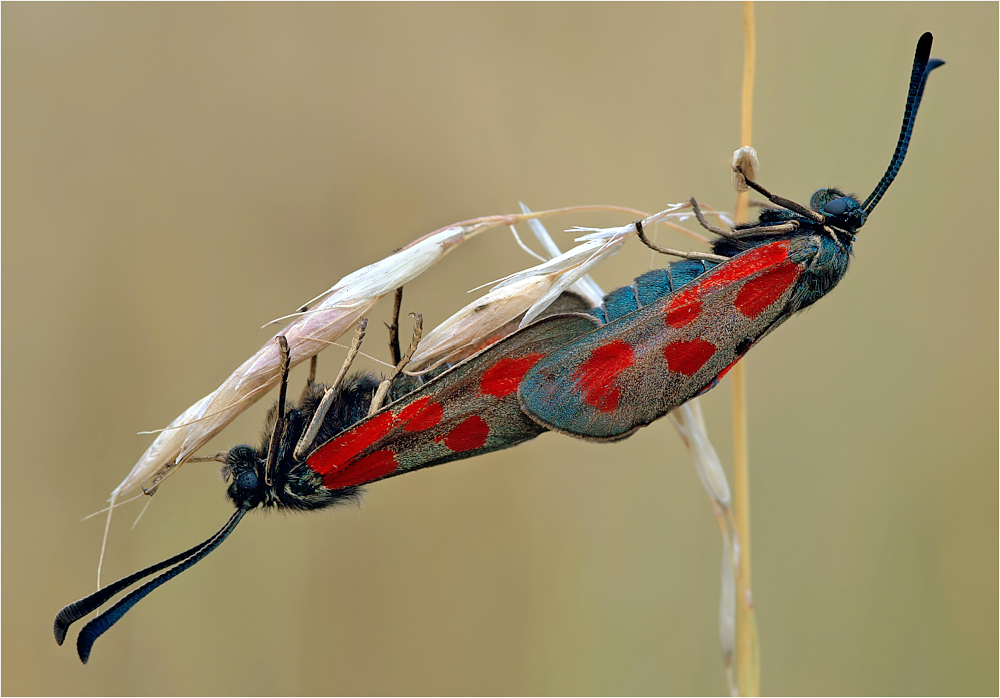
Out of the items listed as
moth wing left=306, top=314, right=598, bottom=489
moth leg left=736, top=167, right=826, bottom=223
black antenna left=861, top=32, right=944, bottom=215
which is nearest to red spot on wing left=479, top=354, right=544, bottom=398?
moth wing left=306, top=314, right=598, bottom=489

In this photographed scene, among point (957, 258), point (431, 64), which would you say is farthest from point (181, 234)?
point (957, 258)

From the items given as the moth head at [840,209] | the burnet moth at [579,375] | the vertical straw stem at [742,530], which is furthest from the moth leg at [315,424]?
the moth head at [840,209]

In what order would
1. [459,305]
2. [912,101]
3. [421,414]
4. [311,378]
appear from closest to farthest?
[912,101] → [421,414] → [311,378] → [459,305]

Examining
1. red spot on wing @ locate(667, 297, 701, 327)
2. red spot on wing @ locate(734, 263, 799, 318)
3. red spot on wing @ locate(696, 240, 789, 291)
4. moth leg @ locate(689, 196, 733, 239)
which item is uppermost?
moth leg @ locate(689, 196, 733, 239)

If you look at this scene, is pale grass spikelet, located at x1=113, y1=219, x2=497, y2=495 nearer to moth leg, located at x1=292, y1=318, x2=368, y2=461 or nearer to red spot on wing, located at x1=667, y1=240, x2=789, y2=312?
moth leg, located at x1=292, y1=318, x2=368, y2=461

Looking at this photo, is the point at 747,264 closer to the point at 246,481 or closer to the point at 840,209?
the point at 840,209

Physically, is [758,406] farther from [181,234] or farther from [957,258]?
[181,234]

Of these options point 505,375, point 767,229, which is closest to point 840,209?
point 767,229
